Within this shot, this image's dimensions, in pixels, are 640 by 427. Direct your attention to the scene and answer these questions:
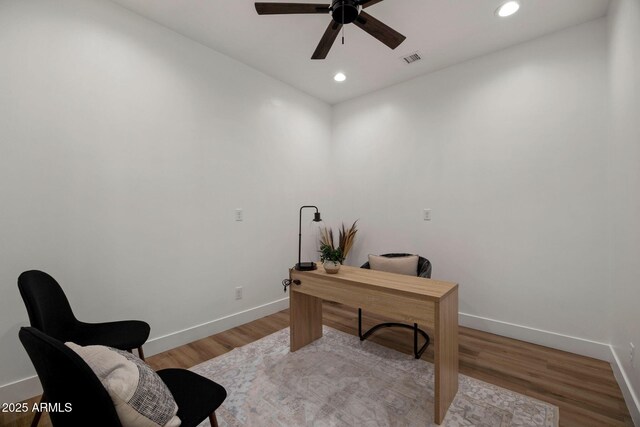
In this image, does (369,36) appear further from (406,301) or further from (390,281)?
(406,301)

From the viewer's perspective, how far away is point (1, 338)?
1.78 m

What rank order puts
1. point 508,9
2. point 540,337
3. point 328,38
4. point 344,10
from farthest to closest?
1. point 540,337
2. point 508,9
3. point 328,38
4. point 344,10

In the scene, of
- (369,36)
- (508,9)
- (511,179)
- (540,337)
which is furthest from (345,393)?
(508,9)

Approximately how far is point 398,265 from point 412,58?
2177 millimetres

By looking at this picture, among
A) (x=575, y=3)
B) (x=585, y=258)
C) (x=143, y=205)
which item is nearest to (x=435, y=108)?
(x=575, y=3)

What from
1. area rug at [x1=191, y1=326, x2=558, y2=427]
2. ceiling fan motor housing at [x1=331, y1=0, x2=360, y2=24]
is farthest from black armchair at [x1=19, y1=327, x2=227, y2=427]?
ceiling fan motor housing at [x1=331, y1=0, x2=360, y2=24]

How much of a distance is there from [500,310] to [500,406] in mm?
1277

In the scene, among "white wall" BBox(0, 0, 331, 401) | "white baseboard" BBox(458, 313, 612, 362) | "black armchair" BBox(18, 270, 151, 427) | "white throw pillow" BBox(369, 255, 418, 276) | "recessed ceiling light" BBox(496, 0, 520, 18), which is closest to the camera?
"black armchair" BBox(18, 270, 151, 427)

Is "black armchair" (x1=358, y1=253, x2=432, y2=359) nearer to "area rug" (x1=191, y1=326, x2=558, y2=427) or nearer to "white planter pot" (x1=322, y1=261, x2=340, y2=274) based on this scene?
"area rug" (x1=191, y1=326, x2=558, y2=427)

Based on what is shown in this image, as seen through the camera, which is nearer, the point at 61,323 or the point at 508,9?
the point at 61,323

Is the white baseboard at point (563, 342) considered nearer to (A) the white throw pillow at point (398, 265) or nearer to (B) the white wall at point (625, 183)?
(B) the white wall at point (625, 183)

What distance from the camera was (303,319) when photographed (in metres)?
2.55

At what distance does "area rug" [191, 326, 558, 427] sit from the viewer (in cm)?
167

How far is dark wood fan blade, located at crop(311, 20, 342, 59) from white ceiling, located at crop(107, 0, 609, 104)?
376 mm
